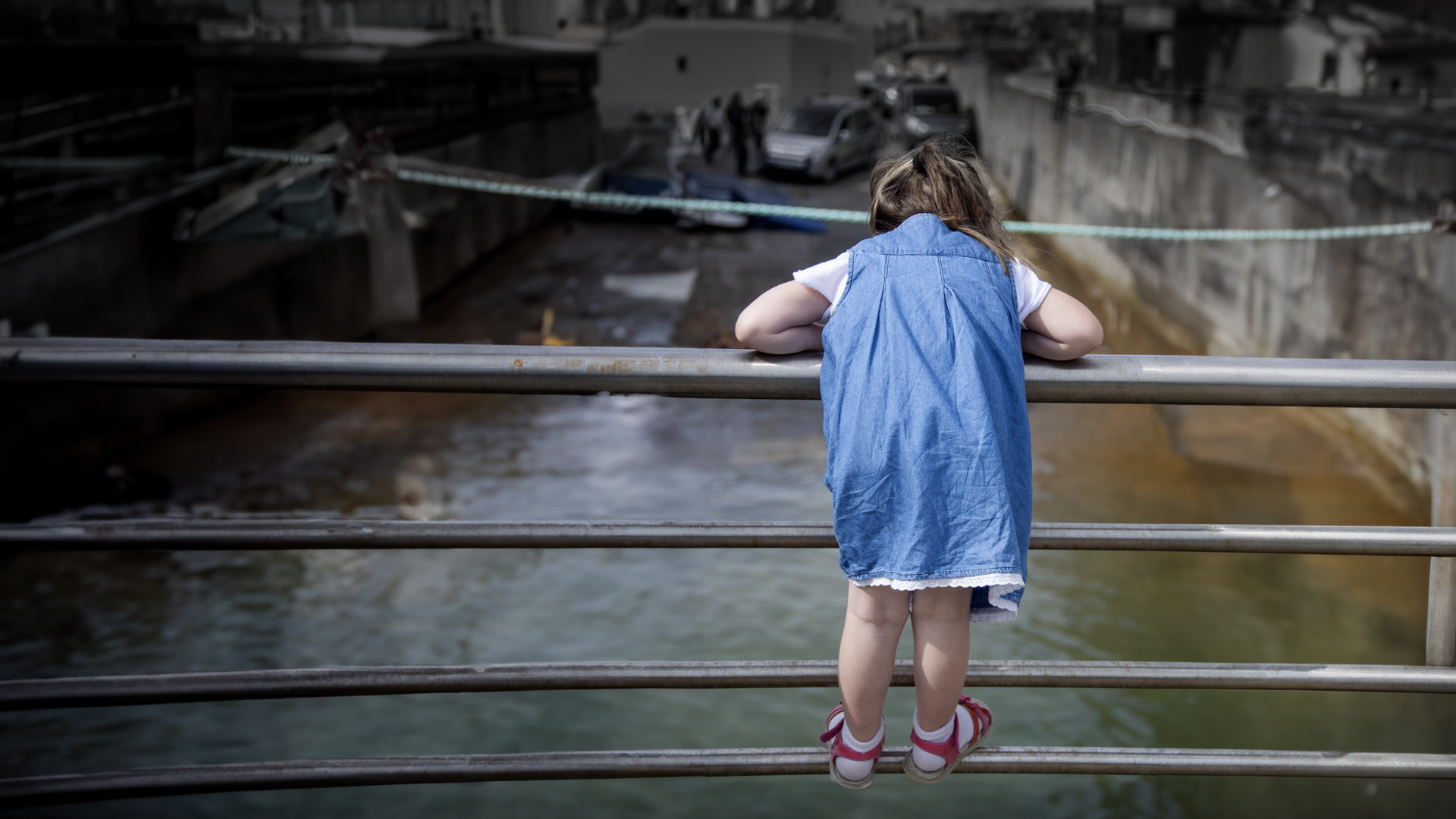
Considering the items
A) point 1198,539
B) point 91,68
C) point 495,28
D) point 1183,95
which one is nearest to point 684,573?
point 1198,539

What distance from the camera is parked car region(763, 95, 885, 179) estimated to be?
2502 centimetres

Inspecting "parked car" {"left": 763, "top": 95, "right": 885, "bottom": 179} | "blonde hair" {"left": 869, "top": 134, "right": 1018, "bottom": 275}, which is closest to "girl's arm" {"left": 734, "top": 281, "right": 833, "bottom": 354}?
"blonde hair" {"left": 869, "top": 134, "right": 1018, "bottom": 275}

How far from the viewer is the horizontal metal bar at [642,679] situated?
180 centimetres

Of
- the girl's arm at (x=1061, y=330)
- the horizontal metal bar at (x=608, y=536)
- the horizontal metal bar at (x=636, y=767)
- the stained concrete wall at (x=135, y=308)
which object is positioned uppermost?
the girl's arm at (x=1061, y=330)

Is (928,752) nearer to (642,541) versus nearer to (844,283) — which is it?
(642,541)

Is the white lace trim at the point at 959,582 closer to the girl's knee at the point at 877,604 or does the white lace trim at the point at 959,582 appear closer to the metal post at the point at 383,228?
the girl's knee at the point at 877,604

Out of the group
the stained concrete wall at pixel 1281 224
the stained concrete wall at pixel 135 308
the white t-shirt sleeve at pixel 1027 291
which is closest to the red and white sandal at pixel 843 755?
the white t-shirt sleeve at pixel 1027 291

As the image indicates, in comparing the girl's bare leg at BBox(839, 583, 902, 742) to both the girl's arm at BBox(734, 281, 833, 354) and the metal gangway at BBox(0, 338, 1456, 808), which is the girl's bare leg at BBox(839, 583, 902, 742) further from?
the girl's arm at BBox(734, 281, 833, 354)

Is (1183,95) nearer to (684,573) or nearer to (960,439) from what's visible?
(684,573)

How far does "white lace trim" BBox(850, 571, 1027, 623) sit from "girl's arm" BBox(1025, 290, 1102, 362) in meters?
0.37

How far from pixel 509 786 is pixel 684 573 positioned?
2757 millimetres

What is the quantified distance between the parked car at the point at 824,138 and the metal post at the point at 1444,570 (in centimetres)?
2358

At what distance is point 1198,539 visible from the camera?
1.83 meters

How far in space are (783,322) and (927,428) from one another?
0.29 metres
